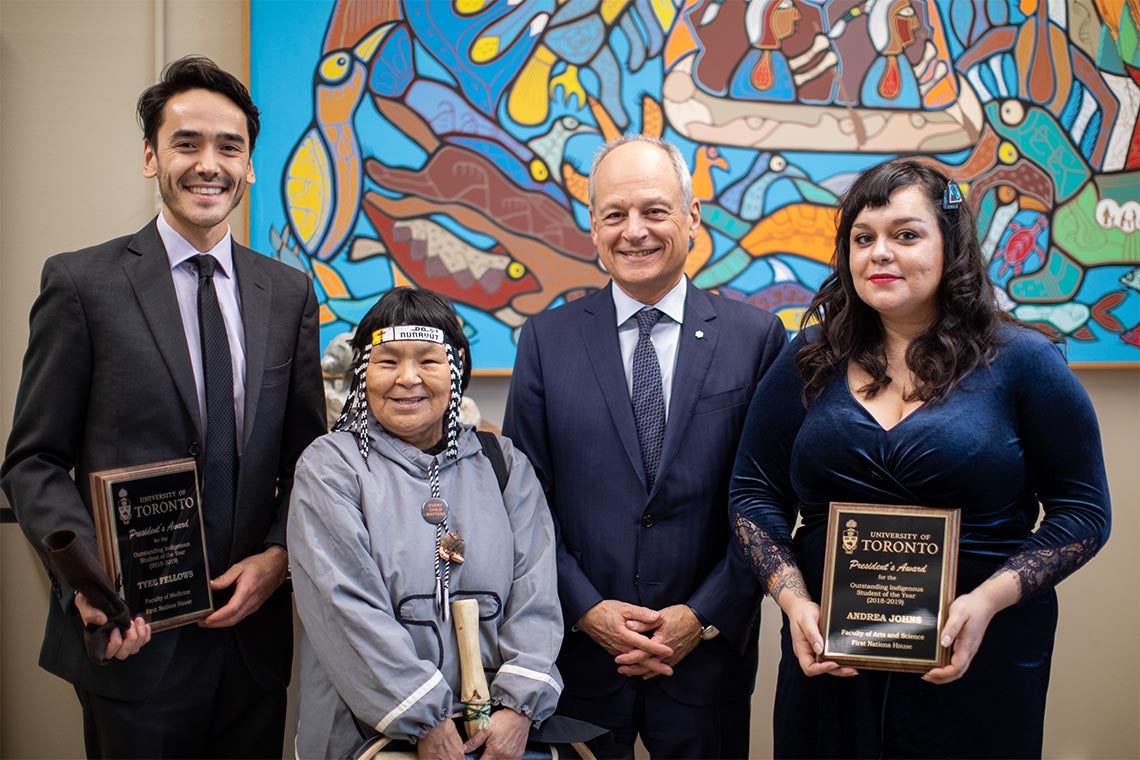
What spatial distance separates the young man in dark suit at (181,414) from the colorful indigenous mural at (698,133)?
100 centimetres

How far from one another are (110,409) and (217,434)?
220 millimetres

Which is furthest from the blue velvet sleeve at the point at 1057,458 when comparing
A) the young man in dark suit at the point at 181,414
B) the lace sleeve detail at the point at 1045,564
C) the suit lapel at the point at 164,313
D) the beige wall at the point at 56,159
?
the beige wall at the point at 56,159

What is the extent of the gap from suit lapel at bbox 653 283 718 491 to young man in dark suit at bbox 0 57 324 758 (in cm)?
86

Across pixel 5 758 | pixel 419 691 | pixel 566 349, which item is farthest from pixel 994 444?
pixel 5 758

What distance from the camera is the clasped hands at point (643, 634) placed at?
2.20 metres

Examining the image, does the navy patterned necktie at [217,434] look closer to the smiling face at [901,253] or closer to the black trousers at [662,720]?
the black trousers at [662,720]

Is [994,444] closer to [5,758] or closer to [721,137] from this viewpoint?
[721,137]

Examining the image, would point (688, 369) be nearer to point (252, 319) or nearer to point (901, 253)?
point (901, 253)

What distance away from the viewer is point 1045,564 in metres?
1.87

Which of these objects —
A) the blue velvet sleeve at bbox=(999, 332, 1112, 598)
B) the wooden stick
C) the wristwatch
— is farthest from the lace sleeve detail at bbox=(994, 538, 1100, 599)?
the wooden stick

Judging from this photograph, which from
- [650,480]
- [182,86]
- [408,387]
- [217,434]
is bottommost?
[650,480]

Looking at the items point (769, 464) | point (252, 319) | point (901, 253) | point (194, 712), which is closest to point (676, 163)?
point (901, 253)

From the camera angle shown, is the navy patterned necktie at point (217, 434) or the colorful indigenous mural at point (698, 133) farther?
the colorful indigenous mural at point (698, 133)

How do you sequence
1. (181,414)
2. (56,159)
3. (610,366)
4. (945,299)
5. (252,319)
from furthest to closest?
(56,159)
(610,366)
(252,319)
(181,414)
(945,299)
